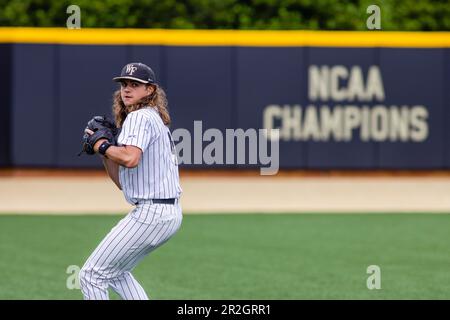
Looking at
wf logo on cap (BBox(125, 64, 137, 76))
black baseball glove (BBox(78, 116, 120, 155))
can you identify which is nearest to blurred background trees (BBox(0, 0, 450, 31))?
black baseball glove (BBox(78, 116, 120, 155))

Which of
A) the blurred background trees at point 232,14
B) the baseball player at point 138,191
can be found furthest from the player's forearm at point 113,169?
the blurred background trees at point 232,14

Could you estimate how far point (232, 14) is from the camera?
2581 cm

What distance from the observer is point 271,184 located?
2284cm

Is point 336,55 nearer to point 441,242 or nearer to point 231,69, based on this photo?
point 231,69

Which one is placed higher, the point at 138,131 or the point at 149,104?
the point at 149,104

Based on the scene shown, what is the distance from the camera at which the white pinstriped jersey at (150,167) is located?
7.81 meters

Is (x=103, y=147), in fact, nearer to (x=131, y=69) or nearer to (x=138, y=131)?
(x=138, y=131)

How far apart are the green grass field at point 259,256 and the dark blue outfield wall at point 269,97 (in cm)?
595

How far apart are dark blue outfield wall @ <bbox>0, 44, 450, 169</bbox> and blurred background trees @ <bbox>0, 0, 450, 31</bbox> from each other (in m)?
1.61

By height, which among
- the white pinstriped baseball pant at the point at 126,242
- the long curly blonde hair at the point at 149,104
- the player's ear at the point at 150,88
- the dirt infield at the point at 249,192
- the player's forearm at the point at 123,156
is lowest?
the dirt infield at the point at 249,192

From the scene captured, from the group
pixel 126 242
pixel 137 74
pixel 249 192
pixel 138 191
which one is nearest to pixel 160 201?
pixel 138 191

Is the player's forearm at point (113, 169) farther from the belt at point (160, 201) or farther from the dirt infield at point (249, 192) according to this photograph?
the dirt infield at point (249, 192)

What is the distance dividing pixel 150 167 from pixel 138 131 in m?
0.27

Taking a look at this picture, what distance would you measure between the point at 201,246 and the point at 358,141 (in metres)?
10.1
